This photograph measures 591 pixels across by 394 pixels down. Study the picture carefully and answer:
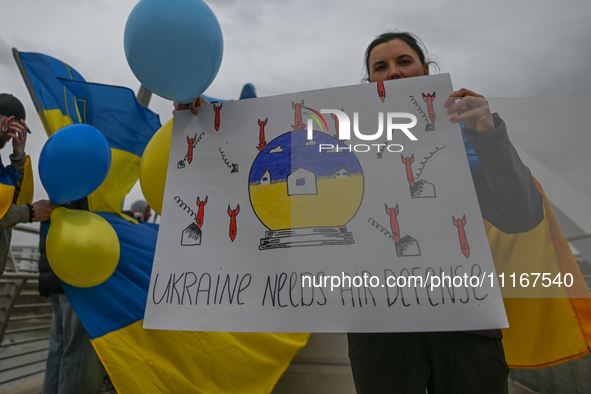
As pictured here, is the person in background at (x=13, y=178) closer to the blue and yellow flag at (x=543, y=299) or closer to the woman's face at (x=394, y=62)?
the woman's face at (x=394, y=62)

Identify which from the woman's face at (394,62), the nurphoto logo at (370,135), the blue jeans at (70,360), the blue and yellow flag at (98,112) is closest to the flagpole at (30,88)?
the blue and yellow flag at (98,112)

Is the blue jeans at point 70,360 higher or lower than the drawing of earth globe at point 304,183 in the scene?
lower

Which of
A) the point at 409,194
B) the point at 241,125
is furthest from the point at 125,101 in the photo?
the point at 409,194

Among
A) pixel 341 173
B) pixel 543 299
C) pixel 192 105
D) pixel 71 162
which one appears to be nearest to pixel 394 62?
pixel 341 173

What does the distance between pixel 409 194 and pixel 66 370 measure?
5.66 ft

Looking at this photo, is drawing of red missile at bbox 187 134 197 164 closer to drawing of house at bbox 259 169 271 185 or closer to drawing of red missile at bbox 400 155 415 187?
drawing of house at bbox 259 169 271 185

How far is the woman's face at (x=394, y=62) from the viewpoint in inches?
39.8

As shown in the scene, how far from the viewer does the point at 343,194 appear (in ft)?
2.80

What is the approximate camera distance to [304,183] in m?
0.89

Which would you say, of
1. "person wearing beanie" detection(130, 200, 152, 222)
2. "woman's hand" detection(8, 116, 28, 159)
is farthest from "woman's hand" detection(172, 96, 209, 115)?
"person wearing beanie" detection(130, 200, 152, 222)

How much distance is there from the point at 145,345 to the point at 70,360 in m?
0.35

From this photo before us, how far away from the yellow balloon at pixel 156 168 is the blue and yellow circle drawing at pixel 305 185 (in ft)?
1.10

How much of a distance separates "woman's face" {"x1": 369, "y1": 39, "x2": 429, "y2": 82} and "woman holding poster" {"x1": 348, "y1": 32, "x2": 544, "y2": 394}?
22 centimetres

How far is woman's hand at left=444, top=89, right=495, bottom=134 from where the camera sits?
0.79 metres
